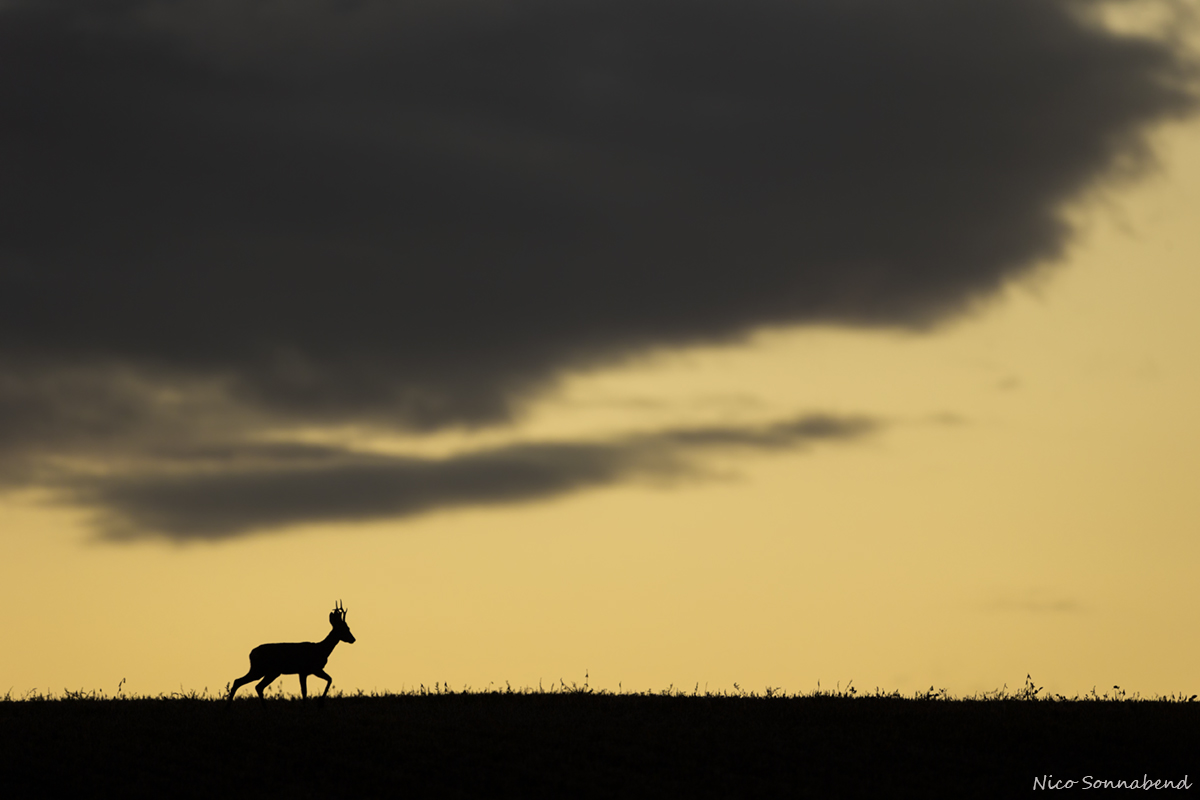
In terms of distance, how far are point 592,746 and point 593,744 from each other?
17 cm

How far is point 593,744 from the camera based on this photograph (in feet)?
85.4

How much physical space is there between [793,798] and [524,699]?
30.0 ft

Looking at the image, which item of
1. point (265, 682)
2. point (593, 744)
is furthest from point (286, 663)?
point (593, 744)

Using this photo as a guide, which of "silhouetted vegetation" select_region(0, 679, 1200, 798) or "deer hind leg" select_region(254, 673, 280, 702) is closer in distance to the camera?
"silhouetted vegetation" select_region(0, 679, 1200, 798)

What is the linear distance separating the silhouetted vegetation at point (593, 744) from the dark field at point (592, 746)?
0.16ft

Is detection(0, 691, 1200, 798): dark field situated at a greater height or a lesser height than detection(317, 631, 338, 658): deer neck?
lesser

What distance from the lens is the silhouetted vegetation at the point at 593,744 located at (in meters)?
23.8

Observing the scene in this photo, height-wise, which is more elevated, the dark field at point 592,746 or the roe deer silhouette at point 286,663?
the roe deer silhouette at point 286,663

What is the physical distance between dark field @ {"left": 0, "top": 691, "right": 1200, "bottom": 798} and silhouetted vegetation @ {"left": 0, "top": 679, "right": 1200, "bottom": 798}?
0.05m

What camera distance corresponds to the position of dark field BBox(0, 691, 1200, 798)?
933 inches

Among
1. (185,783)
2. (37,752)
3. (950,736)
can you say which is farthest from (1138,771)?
(37,752)

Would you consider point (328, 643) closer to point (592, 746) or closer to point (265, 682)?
point (265, 682)

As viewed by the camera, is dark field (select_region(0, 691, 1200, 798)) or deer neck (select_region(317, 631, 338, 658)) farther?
deer neck (select_region(317, 631, 338, 658))

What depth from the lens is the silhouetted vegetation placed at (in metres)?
23.8
